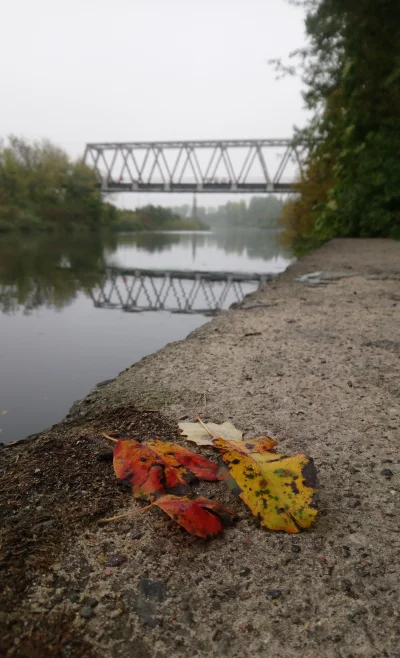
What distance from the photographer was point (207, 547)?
0.98m

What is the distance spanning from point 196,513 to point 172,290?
790 cm

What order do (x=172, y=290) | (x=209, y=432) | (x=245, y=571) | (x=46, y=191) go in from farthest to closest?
(x=46, y=191), (x=172, y=290), (x=209, y=432), (x=245, y=571)

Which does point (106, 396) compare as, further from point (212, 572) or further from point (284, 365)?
point (212, 572)

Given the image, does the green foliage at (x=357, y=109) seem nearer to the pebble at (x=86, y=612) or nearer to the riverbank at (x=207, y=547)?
the riverbank at (x=207, y=547)

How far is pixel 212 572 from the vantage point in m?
0.92

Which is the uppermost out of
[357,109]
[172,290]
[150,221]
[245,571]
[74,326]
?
[357,109]

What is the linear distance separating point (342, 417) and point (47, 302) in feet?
18.5

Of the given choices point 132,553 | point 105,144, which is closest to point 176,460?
point 132,553

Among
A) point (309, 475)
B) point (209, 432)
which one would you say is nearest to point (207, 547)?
point (309, 475)

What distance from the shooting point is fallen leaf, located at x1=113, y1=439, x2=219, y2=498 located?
1136 millimetres

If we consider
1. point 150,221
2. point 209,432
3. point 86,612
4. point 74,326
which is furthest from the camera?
point 150,221

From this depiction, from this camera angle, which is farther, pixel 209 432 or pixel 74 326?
pixel 74 326

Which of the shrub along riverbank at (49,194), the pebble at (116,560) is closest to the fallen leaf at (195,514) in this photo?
the pebble at (116,560)

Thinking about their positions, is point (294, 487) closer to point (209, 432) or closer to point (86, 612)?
point (209, 432)
